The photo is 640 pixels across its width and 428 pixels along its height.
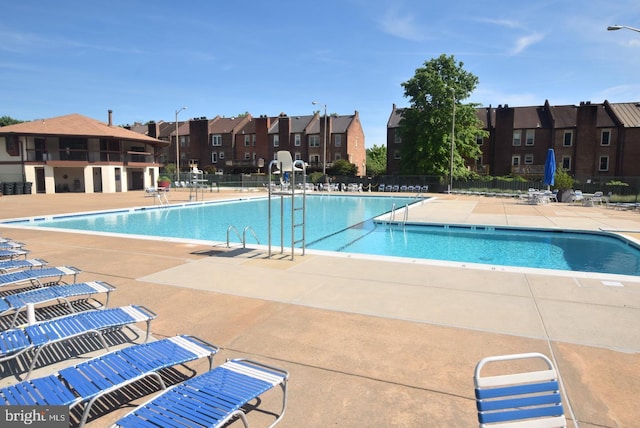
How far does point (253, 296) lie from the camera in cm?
623

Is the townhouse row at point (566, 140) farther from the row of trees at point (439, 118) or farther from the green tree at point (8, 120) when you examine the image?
the green tree at point (8, 120)

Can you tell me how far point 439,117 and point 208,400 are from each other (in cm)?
3965

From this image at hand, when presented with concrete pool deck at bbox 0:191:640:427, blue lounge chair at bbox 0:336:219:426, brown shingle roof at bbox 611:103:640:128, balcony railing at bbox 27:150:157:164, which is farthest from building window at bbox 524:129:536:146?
blue lounge chair at bbox 0:336:219:426

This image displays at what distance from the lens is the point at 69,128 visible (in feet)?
121

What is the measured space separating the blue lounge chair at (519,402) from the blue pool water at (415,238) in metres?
9.15

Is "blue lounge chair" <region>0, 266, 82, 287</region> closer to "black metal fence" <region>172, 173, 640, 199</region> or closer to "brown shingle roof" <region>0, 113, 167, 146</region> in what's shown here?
"black metal fence" <region>172, 173, 640, 199</region>

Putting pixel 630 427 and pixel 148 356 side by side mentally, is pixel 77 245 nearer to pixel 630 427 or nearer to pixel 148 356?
pixel 148 356

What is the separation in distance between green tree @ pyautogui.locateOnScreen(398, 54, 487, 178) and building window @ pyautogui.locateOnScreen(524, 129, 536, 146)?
7928 millimetres

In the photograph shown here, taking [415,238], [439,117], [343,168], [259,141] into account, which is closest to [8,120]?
[259,141]

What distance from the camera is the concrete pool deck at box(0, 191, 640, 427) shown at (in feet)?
11.3

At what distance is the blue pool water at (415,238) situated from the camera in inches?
457

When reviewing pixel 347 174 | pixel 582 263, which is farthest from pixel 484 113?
pixel 582 263

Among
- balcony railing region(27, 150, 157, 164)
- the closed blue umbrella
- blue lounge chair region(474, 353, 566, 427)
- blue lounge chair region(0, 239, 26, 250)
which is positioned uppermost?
balcony railing region(27, 150, 157, 164)

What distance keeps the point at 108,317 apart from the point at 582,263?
1180cm
